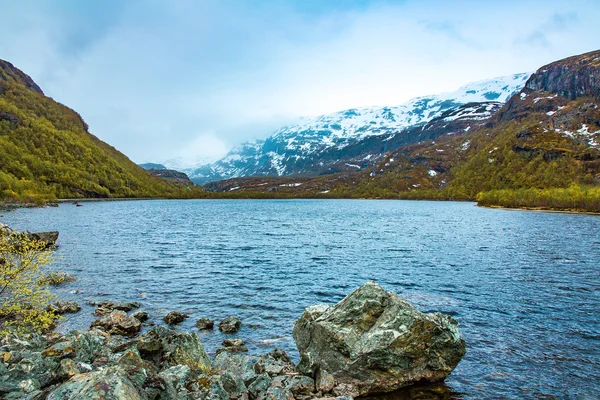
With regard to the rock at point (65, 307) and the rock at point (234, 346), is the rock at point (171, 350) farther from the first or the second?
the rock at point (65, 307)

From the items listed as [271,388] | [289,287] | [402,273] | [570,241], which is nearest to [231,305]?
[289,287]

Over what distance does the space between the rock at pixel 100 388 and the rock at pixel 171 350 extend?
293 inches

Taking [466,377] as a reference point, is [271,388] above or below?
above

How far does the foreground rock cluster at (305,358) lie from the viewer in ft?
49.5

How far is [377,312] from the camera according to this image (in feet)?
70.4

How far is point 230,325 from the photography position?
91.6 ft

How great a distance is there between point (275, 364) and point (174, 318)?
12.1 m

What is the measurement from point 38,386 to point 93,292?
86.9 feet

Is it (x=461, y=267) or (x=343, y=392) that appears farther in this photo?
(x=461, y=267)

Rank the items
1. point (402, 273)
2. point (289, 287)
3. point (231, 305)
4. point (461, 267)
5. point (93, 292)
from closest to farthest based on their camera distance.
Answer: point (231, 305) → point (93, 292) → point (289, 287) → point (402, 273) → point (461, 267)

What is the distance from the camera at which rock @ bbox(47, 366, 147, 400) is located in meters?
10.6

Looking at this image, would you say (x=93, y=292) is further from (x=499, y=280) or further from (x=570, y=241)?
(x=570, y=241)

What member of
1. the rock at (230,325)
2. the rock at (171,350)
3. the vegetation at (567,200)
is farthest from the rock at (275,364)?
the vegetation at (567,200)

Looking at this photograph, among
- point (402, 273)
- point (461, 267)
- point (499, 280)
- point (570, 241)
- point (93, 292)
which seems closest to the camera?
point (93, 292)
